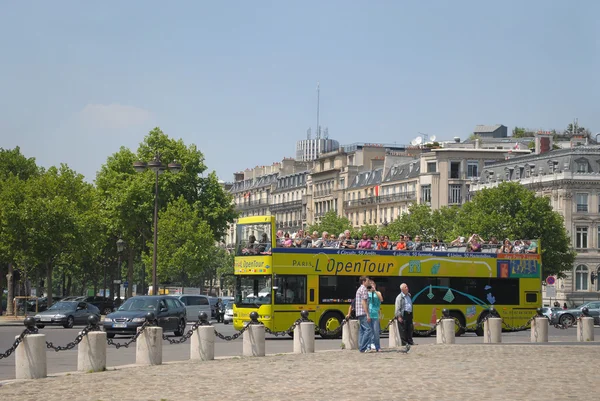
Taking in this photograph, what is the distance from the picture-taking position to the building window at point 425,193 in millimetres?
120688

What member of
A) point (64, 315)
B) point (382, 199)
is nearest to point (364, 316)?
point (64, 315)

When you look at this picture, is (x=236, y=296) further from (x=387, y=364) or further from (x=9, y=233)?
(x=9, y=233)

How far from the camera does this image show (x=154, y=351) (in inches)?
921

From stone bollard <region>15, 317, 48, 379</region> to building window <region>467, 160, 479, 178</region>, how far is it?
10259 centimetres

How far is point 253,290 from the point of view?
37.1m

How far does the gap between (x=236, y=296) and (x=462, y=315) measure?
7890 millimetres

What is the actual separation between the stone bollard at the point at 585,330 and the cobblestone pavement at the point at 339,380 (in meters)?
10.1

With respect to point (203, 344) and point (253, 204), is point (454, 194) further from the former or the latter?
point (203, 344)

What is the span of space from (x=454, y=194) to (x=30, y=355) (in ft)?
334

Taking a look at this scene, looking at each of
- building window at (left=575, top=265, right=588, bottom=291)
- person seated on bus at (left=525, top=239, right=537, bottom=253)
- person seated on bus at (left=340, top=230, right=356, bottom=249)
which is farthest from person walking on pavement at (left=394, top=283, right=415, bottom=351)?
building window at (left=575, top=265, right=588, bottom=291)

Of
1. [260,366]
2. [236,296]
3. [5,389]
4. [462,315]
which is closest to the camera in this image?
[5,389]

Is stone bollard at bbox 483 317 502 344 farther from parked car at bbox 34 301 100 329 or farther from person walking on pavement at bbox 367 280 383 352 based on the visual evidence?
parked car at bbox 34 301 100 329

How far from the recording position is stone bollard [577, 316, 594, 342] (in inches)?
1437

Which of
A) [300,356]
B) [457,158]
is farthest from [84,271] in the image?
[300,356]
